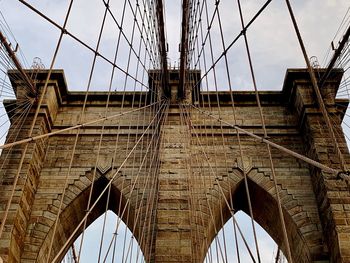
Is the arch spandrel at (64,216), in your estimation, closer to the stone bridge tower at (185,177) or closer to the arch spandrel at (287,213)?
the stone bridge tower at (185,177)

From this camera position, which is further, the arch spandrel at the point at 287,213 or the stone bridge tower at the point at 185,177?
the arch spandrel at the point at 287,213

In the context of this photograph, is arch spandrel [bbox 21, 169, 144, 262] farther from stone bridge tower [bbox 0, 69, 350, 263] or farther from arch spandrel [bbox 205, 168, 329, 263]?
arch spandrel [bbox 205, 168, 329, 263]

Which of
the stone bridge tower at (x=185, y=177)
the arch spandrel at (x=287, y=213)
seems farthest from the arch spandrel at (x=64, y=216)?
the arch spandrel at (x=287, y=213)

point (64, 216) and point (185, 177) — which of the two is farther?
point (64, 216)

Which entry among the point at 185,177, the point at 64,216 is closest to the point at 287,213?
the point at 185,177

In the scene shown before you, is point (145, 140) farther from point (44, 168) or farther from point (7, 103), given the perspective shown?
point (7, 103)

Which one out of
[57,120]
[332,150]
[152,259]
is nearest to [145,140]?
[57,120]

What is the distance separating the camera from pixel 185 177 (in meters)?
8.40

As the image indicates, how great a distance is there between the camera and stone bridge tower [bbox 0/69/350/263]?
7.68 m

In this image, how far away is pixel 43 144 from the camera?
934cm

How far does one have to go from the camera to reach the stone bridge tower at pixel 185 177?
7680 mm

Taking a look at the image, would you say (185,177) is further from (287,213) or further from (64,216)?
(64,216)

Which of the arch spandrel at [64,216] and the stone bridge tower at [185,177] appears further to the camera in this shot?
the arch spandrel at [64,216]

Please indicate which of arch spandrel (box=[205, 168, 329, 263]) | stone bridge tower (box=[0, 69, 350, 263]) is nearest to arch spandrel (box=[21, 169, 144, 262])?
stone bridge tower (box=[0, 69, 350, 263])
